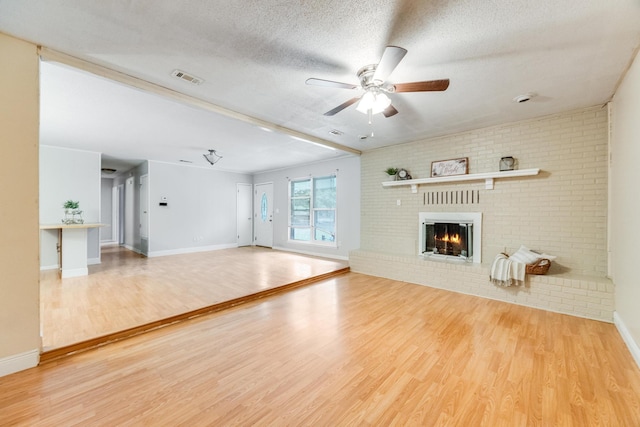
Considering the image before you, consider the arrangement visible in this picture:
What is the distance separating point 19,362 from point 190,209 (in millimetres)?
5707

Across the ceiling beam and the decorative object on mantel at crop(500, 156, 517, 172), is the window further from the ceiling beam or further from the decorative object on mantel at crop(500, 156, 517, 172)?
the decorative object on mantel at crop(500, 156, 517, 172)

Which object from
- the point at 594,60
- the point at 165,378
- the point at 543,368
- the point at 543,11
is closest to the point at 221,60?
the point at 543,11

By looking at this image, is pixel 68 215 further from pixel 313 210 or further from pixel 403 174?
pixel 403 174

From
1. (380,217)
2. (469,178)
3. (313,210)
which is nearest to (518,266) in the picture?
(469,178)

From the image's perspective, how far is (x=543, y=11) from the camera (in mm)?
1716

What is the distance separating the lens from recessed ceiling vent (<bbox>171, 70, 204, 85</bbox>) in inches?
98.0

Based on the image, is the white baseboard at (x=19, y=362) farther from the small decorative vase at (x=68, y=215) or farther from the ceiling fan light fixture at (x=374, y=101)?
the small decorative vase at (x=68, y=215)

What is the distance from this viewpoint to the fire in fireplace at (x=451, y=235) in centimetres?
416

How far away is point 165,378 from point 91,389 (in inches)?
17.9

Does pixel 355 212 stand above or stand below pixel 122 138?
below

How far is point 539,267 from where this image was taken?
10.8 feet

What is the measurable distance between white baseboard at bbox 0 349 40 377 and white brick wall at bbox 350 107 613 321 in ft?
14.6

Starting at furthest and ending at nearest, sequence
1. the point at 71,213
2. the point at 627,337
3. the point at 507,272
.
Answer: the point at 71,213 → the point at 507,272 → the point at 627,337

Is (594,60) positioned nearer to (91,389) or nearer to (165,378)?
(165,378)
